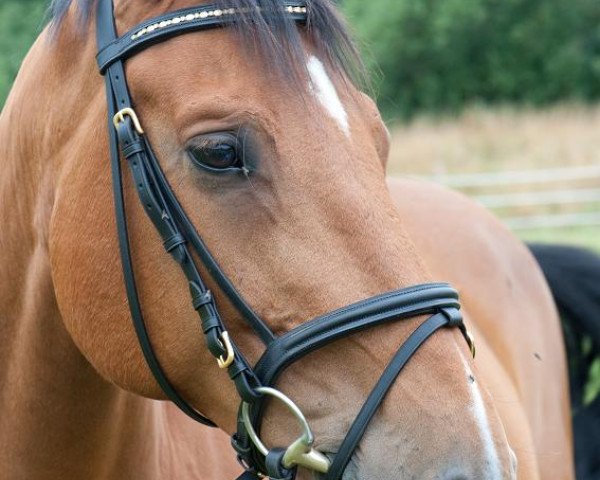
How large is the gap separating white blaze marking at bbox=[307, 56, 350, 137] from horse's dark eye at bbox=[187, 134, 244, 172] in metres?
0.24

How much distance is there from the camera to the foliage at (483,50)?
36.2m

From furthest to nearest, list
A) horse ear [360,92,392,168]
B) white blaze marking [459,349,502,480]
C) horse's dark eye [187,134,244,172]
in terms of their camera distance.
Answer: horse ear [360,92,392,168], horse's dark eye [187,134,244,172], white blaze marking [459,349,502,480]

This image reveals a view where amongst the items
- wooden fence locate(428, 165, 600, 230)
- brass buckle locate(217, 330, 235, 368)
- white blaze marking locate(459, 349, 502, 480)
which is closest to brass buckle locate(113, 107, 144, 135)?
brass buckle locate(217, 330, 235, 368)

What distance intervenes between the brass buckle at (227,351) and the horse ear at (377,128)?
24.7 inches

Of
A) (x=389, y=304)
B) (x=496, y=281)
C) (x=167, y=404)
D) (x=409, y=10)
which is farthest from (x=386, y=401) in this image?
(x=409, y=10)

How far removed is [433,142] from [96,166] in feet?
81.7

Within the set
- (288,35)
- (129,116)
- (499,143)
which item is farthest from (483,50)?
(129,116)

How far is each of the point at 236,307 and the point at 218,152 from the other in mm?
360

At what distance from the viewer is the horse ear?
2.28 m

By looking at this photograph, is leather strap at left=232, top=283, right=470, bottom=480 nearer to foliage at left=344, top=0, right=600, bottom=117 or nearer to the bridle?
the bridle

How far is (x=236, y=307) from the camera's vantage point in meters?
2.04

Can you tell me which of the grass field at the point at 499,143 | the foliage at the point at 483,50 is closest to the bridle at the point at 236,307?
the grass field at the point at 499,143

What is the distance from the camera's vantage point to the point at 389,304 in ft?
6.23

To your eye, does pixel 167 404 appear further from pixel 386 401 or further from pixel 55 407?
pixel 386 401
